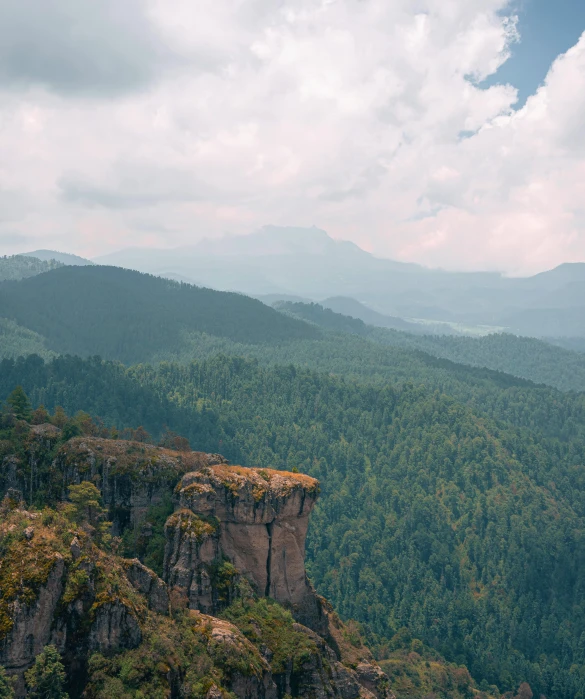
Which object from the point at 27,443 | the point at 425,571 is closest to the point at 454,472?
the point at 425,571

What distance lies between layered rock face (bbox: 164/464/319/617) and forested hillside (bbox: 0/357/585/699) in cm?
5973

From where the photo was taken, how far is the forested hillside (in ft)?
420

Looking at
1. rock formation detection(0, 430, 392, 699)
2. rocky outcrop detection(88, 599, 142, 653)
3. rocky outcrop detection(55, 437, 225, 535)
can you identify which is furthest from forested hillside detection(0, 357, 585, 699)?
rocky outcrop detection(88, 599, 142, 653)

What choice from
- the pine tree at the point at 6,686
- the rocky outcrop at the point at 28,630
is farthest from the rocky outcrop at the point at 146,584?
the pine tree at the point at 6,686

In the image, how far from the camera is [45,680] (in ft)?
120

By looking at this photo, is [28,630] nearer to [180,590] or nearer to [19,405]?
[180,590]

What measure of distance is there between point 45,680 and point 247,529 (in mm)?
20777

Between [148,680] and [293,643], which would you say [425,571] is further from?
[148,680]

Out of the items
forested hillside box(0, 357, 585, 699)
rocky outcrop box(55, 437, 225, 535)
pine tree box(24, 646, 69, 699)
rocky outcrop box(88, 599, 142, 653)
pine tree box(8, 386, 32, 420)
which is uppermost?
pine tree box(8, 386, 32, 420)

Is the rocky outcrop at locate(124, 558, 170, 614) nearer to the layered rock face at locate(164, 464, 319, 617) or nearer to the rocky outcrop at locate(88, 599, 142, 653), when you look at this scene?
the rocky outcrop at locate(88, 599, 142, 653)

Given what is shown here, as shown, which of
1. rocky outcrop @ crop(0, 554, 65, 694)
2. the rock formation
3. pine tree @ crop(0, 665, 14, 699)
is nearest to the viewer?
pine tree @ crop(0, 665, 14, 699)

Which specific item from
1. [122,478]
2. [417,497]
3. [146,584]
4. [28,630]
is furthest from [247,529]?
[417,497]

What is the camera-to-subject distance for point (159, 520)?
54.8 m

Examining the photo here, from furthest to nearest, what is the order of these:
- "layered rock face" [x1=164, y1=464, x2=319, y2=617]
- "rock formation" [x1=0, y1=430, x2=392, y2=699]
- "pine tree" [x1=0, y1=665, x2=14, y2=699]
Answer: "layered rock face" [x1=164, y1=464, x2=319, y2=617]
"rock formation" [x1=0, y1=430, x2=392, y2=699]
"pine tree" [x1=0, y1=665, x2=14, y2=699]
